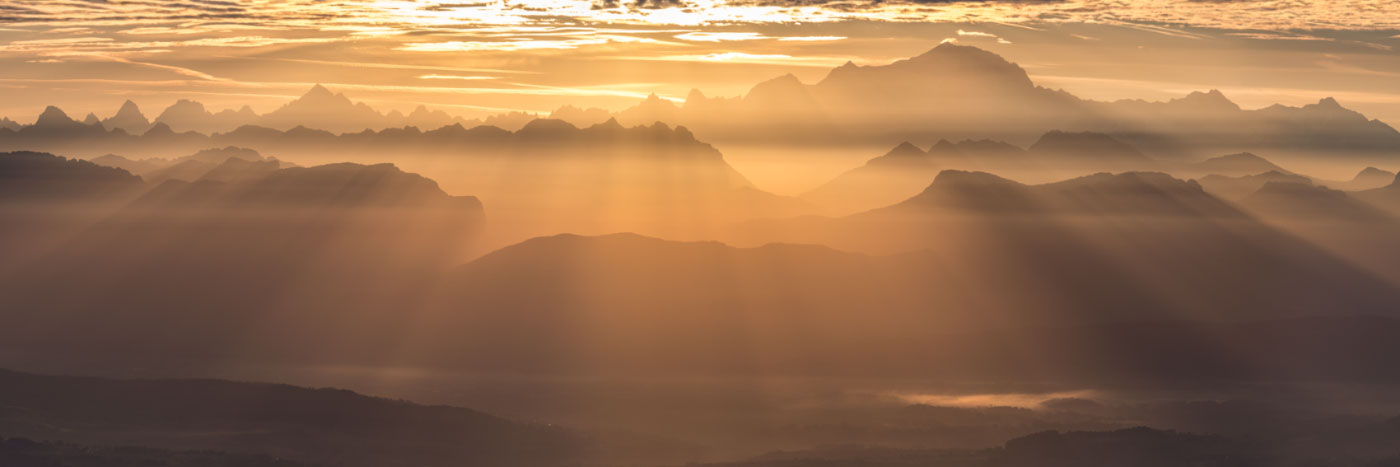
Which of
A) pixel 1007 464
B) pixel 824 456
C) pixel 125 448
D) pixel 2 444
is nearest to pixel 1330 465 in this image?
pixel 1007 464

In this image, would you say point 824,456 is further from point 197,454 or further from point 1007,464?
point 197,454

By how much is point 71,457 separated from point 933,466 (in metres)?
140

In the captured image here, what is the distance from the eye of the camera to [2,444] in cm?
19200

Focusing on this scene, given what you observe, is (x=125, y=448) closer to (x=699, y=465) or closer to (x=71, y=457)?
(x=71, y=457)

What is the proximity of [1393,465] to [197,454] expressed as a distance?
197695 millimetres

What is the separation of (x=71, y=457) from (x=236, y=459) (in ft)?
83.7

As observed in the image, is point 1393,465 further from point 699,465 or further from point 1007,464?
point 699,465

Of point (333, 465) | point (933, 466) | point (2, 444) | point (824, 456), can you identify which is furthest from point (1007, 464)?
point (2, 444)

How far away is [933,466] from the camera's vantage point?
19638cm

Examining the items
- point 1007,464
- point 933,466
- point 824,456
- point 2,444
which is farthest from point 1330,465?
point 2,444

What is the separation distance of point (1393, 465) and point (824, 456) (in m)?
93.4

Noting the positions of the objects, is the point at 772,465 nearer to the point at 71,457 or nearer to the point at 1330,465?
the point at 1330,465

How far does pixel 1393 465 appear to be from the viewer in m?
195

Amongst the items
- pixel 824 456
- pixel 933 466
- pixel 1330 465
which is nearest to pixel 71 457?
pixel 824 456
